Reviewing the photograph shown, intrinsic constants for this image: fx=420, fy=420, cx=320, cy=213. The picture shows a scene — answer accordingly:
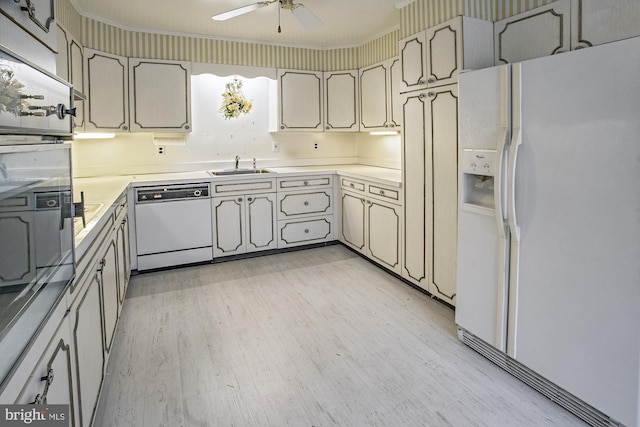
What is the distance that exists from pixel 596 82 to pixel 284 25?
3121 millimetres

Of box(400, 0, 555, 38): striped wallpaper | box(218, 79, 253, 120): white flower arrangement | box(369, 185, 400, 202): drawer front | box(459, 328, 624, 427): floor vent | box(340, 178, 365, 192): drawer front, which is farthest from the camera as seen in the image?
box(218, 79, 253, 120): white flower arrangement

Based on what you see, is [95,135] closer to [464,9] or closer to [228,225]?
[228,225]

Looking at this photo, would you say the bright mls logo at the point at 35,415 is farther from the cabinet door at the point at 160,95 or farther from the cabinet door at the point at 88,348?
the cabinet door at the point at 160,95

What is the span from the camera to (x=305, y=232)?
4.80 metres

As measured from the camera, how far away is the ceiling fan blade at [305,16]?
306 centimetres

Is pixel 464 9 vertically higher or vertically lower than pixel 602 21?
higher

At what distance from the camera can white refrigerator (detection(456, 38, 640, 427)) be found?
167 centimetres

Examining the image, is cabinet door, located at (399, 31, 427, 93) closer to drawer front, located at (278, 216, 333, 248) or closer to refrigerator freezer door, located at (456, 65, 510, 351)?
refrigerator freezer door, located at (456, 65, 510, 351)

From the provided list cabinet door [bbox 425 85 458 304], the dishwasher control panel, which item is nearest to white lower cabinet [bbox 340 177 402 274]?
cabinet door [bbox 425 85 458 304]

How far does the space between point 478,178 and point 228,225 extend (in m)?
2.69

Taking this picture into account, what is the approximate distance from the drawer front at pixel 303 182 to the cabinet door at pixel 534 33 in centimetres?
232

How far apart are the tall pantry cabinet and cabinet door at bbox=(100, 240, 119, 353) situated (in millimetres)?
2214

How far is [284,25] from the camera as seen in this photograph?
4.14 meters

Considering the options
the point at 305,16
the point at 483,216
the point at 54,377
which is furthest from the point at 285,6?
the point at 54,377
